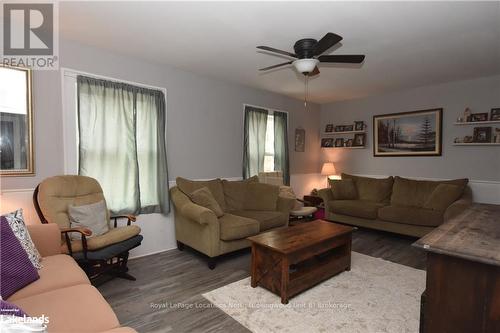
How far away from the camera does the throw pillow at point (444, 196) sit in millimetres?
3801

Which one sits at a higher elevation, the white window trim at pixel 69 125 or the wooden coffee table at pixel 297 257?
the white window trim at pixel 69 125

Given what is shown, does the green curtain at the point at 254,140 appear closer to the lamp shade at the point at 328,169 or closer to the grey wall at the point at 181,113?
the grey wall at the point at 181,113

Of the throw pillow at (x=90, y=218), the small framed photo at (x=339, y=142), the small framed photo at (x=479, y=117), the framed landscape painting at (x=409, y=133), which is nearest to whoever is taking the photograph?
the throw pillow at (x=90, y=218)

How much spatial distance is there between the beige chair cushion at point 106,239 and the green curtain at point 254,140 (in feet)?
7.58

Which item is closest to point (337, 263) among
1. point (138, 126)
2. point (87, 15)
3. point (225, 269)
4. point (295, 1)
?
point (225, 269)

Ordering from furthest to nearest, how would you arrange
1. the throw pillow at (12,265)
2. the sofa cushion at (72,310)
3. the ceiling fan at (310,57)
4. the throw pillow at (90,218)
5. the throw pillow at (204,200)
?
the throw pillow at (204,200), the throw pillow at (90,218), the ceiling fan at (310,57), the throw pillow at (12,265), the sofa cushion at (72,310)

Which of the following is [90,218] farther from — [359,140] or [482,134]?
[482,134]

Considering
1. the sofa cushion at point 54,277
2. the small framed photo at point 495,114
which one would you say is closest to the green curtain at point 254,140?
the sofa cushion at point 54,277

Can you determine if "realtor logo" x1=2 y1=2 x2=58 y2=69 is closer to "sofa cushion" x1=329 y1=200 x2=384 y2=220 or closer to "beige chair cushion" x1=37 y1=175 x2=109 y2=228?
Answer: "beige chair cushion" x1=37 y1=175 x2=109 y2=228

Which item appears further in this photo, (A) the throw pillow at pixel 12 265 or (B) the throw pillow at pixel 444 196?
(B) the throw pillow at pixel 444 196

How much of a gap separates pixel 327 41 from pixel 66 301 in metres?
2.57

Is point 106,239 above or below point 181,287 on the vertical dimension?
above

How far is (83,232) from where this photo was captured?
2.27m

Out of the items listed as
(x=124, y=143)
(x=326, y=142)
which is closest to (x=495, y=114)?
(x=326, y=142)
